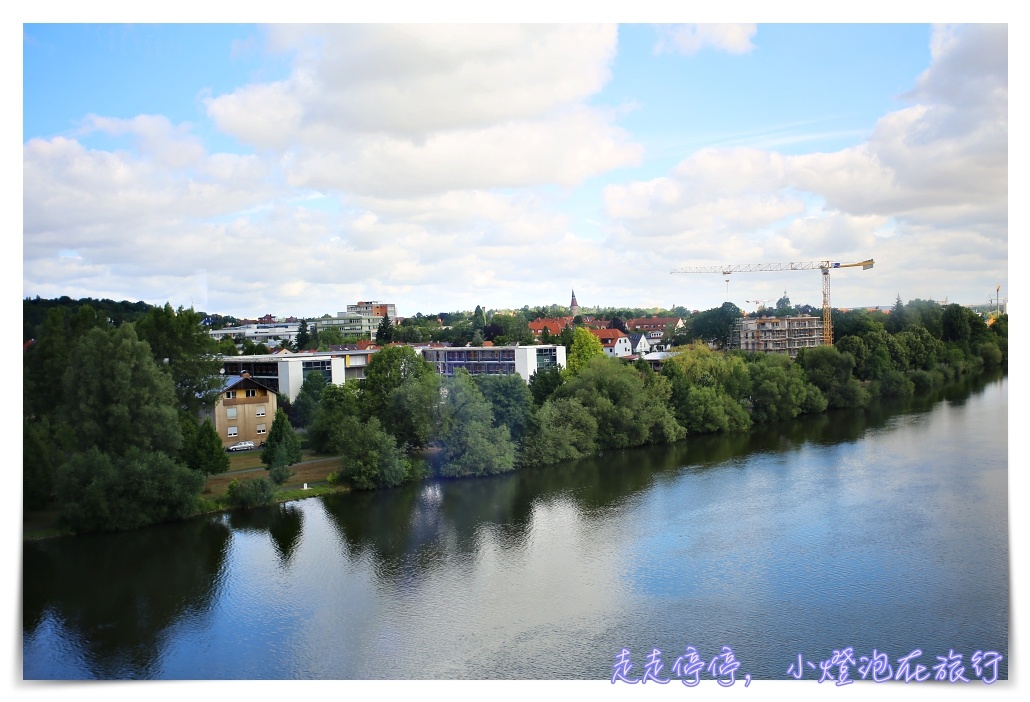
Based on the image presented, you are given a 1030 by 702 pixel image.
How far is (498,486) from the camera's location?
736cm

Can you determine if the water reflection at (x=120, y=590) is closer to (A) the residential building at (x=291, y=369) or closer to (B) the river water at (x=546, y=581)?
(B) the river water at (x=546, y=581)

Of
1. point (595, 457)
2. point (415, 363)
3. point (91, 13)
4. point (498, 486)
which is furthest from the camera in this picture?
point (595, 457)

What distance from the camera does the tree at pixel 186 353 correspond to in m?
6.35

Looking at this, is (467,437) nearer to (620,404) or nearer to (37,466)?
(620,404)

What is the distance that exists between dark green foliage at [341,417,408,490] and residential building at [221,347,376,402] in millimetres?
668

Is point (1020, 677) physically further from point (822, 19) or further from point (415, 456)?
point (415, 456)

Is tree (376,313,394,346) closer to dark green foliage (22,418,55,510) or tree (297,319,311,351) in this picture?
tree (297,319,311,351)

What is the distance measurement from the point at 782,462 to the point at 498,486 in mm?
3100

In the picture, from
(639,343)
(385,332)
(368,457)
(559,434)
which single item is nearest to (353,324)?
(385,332)

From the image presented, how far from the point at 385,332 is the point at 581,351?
10.7ft

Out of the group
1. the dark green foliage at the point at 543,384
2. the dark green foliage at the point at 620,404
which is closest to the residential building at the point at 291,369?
the dark green foliage at the point at 543,384

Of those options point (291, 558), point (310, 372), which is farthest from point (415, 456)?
point (291, 558)

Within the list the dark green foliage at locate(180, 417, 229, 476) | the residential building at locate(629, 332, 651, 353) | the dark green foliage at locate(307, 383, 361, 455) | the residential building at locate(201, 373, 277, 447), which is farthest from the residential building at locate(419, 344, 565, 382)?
the residential building at locate(629, 332, 651, 353)

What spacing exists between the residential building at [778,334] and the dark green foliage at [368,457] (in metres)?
7.33
